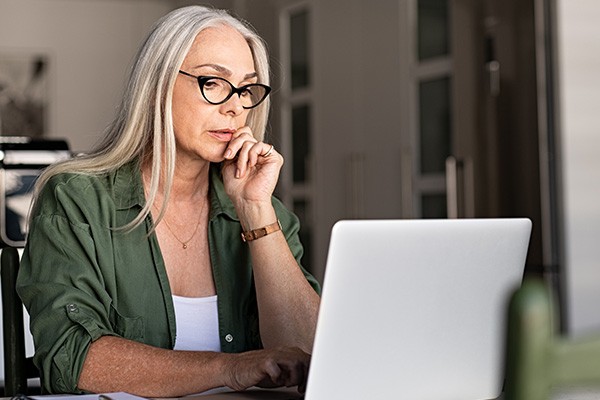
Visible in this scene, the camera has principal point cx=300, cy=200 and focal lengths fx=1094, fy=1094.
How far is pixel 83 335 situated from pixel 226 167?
48cm

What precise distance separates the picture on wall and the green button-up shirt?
17.5 ft

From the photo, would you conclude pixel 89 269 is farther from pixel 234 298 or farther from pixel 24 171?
pixel 24 171

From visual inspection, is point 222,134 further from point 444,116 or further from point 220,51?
point 444,116

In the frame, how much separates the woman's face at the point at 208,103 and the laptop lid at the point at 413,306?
2.21 ft

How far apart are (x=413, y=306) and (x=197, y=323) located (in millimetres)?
697

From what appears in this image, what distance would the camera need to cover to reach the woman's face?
1.83 m

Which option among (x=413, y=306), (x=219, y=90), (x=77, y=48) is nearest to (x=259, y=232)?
(x=219, y=90)

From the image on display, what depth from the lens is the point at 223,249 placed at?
1.89 meters

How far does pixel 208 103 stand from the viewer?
1.83 metres

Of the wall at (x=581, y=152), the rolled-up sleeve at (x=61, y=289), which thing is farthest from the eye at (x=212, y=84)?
the wall at (x=581, y=152)

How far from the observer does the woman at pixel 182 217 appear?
68.1 inches

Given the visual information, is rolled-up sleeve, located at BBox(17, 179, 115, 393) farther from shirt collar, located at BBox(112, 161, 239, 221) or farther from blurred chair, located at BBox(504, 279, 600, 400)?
blurred chair, located at BBox(504, 279, 600, 400)

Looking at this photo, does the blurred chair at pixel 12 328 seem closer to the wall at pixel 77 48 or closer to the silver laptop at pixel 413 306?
the silver laptop at pixel 413 306

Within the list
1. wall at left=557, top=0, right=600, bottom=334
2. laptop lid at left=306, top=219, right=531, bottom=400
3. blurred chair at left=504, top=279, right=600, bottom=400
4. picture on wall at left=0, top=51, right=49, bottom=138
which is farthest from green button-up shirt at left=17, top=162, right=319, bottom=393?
picture on wall at left=0, top=51, right=49, bottom=138
